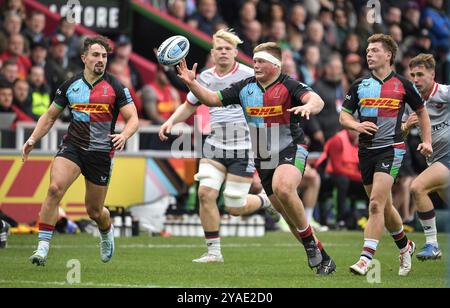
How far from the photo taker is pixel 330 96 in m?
22.2

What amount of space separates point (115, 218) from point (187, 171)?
2.25m

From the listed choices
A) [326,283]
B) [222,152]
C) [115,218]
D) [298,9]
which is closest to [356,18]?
[298,9]

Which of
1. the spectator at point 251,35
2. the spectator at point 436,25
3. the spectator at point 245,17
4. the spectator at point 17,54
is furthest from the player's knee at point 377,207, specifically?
the spectator at point 436,25

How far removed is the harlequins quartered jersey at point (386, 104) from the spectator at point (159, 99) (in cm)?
950

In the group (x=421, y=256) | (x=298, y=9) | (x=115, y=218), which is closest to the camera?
(x=421, y=256)

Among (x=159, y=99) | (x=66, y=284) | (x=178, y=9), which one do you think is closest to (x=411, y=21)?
(x=178, y=9)

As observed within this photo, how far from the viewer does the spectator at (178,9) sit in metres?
23.6

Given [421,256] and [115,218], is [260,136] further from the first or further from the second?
[115,218]

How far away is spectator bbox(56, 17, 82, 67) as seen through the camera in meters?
21.2

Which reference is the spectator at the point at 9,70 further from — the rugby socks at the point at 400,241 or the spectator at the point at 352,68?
the rugby socks at the point at 400,241

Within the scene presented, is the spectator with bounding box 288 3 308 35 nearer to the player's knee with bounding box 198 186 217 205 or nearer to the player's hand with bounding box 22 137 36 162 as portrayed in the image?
the player's knee with bounding box 198 186 217 205

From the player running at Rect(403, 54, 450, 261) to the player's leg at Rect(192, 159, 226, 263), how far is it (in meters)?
2.37

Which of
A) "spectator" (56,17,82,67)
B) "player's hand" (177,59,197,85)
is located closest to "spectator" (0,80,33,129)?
"spectator" (56,17,82,67)
